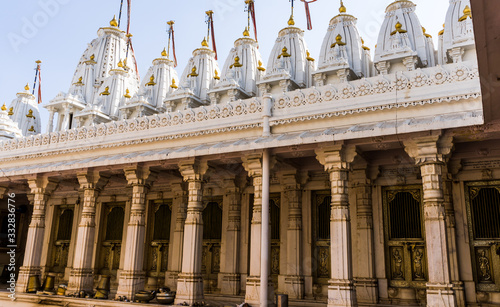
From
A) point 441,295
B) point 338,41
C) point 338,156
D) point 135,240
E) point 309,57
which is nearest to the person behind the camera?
point 441,295

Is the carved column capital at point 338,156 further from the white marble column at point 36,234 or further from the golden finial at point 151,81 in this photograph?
the golden finial at point 151,81

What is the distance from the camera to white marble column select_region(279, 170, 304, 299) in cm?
1287

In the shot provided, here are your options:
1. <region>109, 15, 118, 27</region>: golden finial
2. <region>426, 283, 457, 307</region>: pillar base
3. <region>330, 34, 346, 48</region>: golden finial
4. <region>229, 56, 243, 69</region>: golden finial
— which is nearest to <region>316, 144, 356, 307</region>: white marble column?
<region>426, 283, 457, 307</region>: pillar base

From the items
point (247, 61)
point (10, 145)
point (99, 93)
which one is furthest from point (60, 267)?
point (247, 61)

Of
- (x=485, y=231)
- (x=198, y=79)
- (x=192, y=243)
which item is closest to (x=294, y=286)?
(x=192, y=243)

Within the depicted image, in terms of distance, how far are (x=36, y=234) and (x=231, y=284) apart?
6.80 m

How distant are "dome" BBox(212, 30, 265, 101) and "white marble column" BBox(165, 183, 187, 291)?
13.1ft

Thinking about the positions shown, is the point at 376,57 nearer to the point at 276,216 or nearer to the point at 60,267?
the point at 276,216

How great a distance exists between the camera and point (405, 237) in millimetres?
12219

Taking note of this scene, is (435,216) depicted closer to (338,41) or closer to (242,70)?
(338,41)

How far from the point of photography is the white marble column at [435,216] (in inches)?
335

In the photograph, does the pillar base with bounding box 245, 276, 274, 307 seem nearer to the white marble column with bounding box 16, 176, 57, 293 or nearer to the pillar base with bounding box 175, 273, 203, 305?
the pillar base with bounding box 175, 273, 203, 305

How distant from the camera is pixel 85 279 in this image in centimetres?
1337

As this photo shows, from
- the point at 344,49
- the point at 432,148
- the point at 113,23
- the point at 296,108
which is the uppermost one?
the point at 113,23
